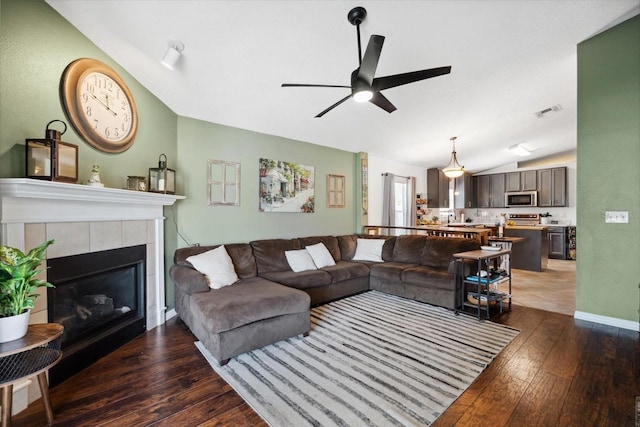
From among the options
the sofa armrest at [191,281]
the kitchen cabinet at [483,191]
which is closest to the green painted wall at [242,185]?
the sofa armrest at [191,281]

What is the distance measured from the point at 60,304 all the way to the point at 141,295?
0.77 meters

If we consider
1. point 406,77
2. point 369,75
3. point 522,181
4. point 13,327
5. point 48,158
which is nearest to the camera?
point 13,327

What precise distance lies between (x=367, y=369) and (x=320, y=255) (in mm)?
2101

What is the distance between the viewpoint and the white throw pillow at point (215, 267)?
9.51ft

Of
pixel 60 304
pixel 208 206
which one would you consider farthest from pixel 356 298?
pixel 60 304

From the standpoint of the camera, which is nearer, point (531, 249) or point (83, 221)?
point (83, 221)

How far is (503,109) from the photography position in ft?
14.2

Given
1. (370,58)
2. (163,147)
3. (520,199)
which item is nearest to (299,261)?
(163,147)

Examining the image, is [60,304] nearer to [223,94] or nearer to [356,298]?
[223,94]

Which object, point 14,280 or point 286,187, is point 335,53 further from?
point 14,280

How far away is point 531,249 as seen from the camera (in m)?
5.60

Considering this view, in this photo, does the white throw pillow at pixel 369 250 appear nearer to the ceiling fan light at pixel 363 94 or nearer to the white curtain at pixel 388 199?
the white curtain at pixel 388 199

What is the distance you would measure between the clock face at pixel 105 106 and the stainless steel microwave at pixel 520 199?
8847 mm

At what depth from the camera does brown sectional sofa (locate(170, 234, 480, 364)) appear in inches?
88.6
